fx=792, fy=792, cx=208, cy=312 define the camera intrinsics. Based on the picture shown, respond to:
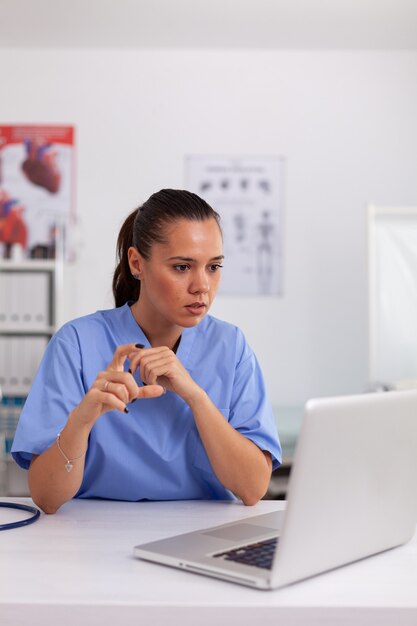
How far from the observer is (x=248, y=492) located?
56.8 inches

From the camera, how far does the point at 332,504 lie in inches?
37.2

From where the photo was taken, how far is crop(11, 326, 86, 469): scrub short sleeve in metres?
1.42

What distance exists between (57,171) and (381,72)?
A: 167 centimetres

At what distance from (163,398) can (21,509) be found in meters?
0.33

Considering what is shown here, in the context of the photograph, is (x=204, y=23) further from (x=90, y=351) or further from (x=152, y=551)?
(x=152, y=551)

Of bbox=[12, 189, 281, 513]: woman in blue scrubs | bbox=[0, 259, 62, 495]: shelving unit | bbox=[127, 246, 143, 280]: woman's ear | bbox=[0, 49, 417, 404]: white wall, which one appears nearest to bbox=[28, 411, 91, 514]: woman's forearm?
bbox=[12, 189, 281, 513]: woman in blue scrubs

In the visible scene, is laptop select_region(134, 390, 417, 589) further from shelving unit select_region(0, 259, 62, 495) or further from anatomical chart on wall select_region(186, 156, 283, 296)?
anatomical chart on wall select_region(186, 156, 283, 296)

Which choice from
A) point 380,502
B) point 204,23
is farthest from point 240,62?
point 380,502

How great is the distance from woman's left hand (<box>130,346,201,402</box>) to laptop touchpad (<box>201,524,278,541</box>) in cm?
29

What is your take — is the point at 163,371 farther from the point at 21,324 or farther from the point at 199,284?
the point at 21,324

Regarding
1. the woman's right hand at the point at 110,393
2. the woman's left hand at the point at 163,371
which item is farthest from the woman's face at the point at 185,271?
the woman's right hand at the point at 110,393

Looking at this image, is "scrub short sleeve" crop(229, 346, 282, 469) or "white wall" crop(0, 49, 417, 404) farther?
"white wall" crop(0, 49, 417, 404)

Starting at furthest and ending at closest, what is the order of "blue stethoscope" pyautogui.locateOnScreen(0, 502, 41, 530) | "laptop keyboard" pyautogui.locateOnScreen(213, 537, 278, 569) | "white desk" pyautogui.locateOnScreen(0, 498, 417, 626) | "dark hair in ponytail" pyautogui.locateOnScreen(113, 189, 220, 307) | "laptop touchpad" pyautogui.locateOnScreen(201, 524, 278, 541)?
"dark hair in ponytail" pyautogui.locateOnScreen(113, 189, 220, 307) → "blue stethoscope" pyautogui.locateOnScreen(0, 502, 41, 530) → "laptop touchpad" pyautogui.locateOnScreen(201, 524, 278, 541) → "laptop keyboard" pyautogui.locateOnScreen(213, 537, 278, 569) → "white desk" pyautogui.locateOnScreen(0, 498, 417, 626)

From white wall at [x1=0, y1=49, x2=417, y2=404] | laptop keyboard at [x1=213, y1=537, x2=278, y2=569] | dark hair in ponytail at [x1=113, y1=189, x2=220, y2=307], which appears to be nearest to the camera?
laptop keyboard at [x1=213, y1=537, x2=278, y2=569]
